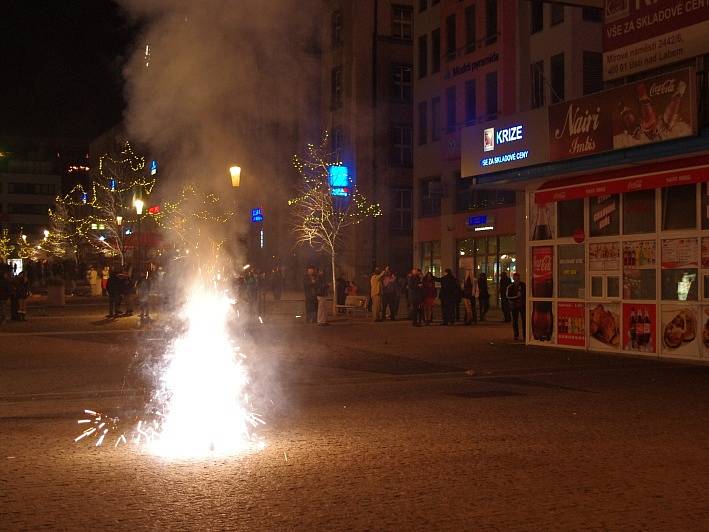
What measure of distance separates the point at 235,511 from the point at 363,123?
41791 mm

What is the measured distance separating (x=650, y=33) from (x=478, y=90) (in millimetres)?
20881

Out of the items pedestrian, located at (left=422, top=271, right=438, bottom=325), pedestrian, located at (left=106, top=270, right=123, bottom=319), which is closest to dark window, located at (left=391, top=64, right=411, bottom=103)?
pedestrian, located at (left=422, top=271, right=438, bottom=325)

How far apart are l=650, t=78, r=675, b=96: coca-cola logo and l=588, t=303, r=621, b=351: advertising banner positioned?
4119 millimetres

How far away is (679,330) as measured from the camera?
50.6ft

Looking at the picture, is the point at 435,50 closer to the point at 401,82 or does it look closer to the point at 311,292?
the point at 401,82

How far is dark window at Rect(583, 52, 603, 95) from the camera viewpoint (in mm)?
31172

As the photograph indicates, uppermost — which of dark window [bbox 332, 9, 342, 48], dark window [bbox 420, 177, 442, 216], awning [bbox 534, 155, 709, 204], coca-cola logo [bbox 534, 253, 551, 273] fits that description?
dark window [bbox 332, 9, 342, 48]

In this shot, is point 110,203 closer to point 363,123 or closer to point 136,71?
point 363,123

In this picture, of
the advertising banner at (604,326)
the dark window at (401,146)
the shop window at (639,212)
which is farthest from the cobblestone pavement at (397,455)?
the dark window at (401,146)

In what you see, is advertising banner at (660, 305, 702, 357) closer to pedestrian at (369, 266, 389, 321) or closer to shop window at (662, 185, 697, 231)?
shop window at (662, 185, 697, 231)

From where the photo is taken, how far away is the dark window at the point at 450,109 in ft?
125

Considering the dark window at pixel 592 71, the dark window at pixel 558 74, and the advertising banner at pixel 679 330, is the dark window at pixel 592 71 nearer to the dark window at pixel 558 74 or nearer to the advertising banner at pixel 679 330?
the dark window at pixel 558 74

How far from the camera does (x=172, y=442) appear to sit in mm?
8039

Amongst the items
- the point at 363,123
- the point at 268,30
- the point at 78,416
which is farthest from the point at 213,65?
the point at 363,123
